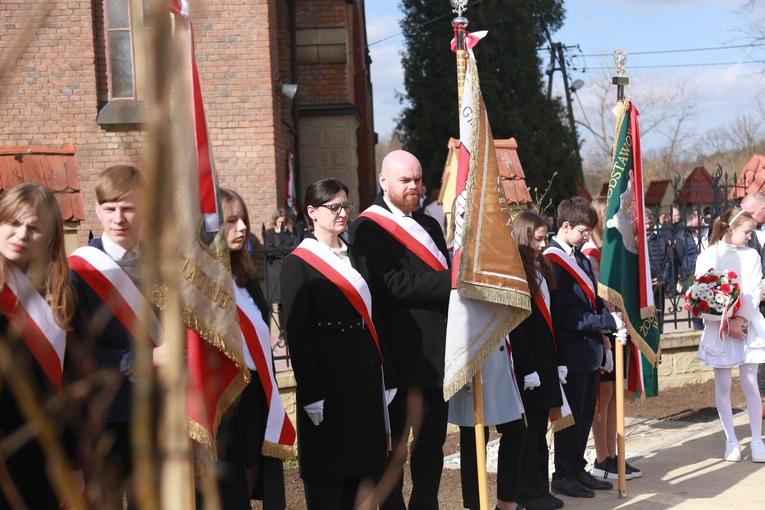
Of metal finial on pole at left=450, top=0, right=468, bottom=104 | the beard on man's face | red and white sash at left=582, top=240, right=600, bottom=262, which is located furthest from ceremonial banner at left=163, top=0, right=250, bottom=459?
red and white sash at left=582, top=240, right=600, bottom=262

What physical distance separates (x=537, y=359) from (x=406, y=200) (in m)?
1.43

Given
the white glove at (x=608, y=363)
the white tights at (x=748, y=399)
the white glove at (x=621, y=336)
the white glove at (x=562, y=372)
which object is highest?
the white glove at (x=621, y=336)

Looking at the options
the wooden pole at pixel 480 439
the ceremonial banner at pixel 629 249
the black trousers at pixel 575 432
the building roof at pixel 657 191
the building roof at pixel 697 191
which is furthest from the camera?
the building roof at pixel 657 191

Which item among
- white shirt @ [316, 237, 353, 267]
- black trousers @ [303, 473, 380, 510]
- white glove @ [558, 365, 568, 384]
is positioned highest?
white shirt @ [316, 237, 353, 267]

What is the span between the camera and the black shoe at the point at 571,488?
18.7ft

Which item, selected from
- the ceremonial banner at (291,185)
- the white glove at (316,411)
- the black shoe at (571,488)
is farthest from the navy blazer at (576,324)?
the ceremonial banner at (291,185)

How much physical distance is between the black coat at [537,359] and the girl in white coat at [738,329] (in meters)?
2.21

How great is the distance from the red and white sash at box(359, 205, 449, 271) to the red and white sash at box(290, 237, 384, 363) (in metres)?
0.46

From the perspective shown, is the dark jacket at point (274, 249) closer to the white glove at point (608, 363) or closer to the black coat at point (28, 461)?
the white glove at point (608, 363)

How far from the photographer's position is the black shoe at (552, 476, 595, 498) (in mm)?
5691

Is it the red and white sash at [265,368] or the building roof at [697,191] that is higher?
the building roof at [697,191]

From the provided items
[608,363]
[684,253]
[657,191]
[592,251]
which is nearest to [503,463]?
[608,363]

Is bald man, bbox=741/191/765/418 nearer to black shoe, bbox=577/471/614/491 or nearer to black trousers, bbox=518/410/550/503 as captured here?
black shoe, bbox=577/471/614/491

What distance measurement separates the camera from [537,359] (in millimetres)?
5258
